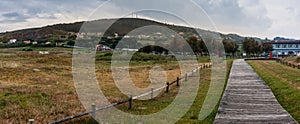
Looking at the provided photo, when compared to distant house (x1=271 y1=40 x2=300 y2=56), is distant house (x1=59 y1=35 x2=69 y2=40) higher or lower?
higher

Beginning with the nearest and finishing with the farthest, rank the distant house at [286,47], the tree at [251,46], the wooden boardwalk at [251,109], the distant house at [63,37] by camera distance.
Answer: the wooden boardwalk at [251,109]
the tree at [251,46]
the distant house at [63,37]
the distant house at [286,47]

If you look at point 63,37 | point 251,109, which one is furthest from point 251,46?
point 251,109

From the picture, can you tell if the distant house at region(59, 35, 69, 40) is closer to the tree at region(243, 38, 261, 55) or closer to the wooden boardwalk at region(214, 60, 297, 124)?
the tree at region(243, 38, 261, 55)

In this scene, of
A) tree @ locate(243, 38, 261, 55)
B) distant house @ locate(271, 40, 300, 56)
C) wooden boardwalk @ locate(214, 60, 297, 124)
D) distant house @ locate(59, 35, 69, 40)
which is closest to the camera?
wooden boardwalk @ locate(214, 60, 297, 124)

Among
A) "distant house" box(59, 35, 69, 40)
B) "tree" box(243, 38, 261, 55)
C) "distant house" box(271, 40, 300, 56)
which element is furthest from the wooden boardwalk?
"distant house" box(271, 40, 300, 56)

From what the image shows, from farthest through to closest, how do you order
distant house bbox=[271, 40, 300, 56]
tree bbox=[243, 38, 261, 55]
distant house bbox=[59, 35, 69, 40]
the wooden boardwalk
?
1. distant house bbox=[271, 40, 300, 56]
2. distant house bbox=[59, 35, 69, 40]
3. tree bbox=[243, 38, 261, 55]
4. the wooden boardwalk

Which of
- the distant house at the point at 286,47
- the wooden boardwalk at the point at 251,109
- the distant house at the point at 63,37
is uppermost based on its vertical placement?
the distant house at the point at 63,37

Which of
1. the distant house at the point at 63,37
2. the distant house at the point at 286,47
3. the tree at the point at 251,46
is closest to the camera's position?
the tree at the point at 251,46

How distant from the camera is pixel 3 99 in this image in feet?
55.0

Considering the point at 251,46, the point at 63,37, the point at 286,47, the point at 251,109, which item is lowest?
the point at 251,109

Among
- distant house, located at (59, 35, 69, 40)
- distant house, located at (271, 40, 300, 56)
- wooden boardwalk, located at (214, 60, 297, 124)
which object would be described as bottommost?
wooden boardwalk, located at (214, 60, 297, 124)

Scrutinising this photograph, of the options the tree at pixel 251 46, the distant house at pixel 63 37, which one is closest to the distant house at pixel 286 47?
the tree at pixel 251 46

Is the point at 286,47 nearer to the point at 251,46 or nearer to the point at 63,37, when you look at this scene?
the point at 251,46

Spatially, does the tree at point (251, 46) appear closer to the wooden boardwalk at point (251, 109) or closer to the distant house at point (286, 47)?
the distant house at point (286, 47)
